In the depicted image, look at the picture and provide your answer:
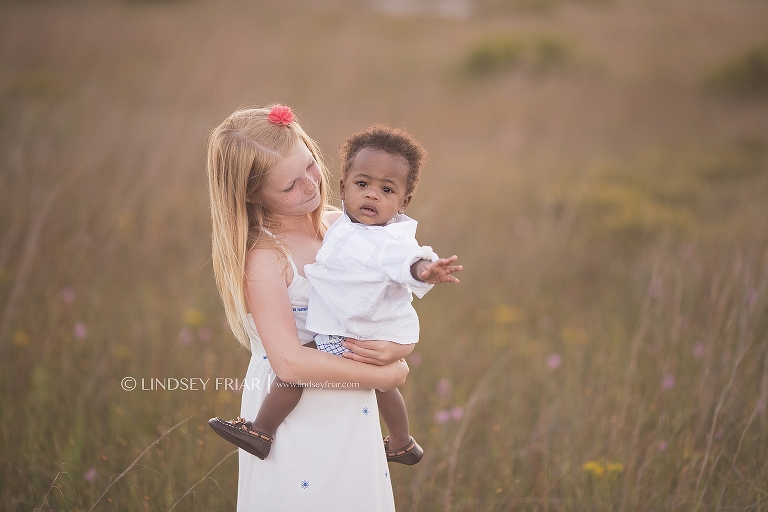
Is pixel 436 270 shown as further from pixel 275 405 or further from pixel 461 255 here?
pixel 461 255

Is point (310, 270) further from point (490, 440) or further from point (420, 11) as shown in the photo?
point (420, 11)

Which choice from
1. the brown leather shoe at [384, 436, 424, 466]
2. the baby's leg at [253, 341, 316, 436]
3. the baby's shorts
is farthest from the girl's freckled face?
the brown leather shoe at [384, 436, 424, 466]

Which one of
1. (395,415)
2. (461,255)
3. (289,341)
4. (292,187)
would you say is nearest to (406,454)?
(395,415)

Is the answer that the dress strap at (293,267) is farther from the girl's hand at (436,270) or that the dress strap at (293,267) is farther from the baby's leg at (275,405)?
the girl's hand at (436,270)

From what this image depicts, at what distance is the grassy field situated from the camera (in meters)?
2.59

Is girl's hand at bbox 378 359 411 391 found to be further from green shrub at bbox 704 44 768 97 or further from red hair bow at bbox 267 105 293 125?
green shrub at bbox 704 44 768 97

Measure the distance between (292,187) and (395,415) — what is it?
75cm

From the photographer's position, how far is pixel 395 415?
75.4 inches

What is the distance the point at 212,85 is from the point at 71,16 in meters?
4.42

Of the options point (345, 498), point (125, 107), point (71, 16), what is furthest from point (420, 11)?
point (345, 498)

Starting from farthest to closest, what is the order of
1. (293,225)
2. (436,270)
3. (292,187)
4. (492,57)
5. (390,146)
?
(492,57) < (293,225) < (292,187) < (390,146) < (436,270)

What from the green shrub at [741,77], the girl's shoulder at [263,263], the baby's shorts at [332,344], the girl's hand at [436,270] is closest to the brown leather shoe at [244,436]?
the baby's shorts at [332,344]

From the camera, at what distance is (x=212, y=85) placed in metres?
9.11

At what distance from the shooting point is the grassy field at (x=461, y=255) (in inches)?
102
